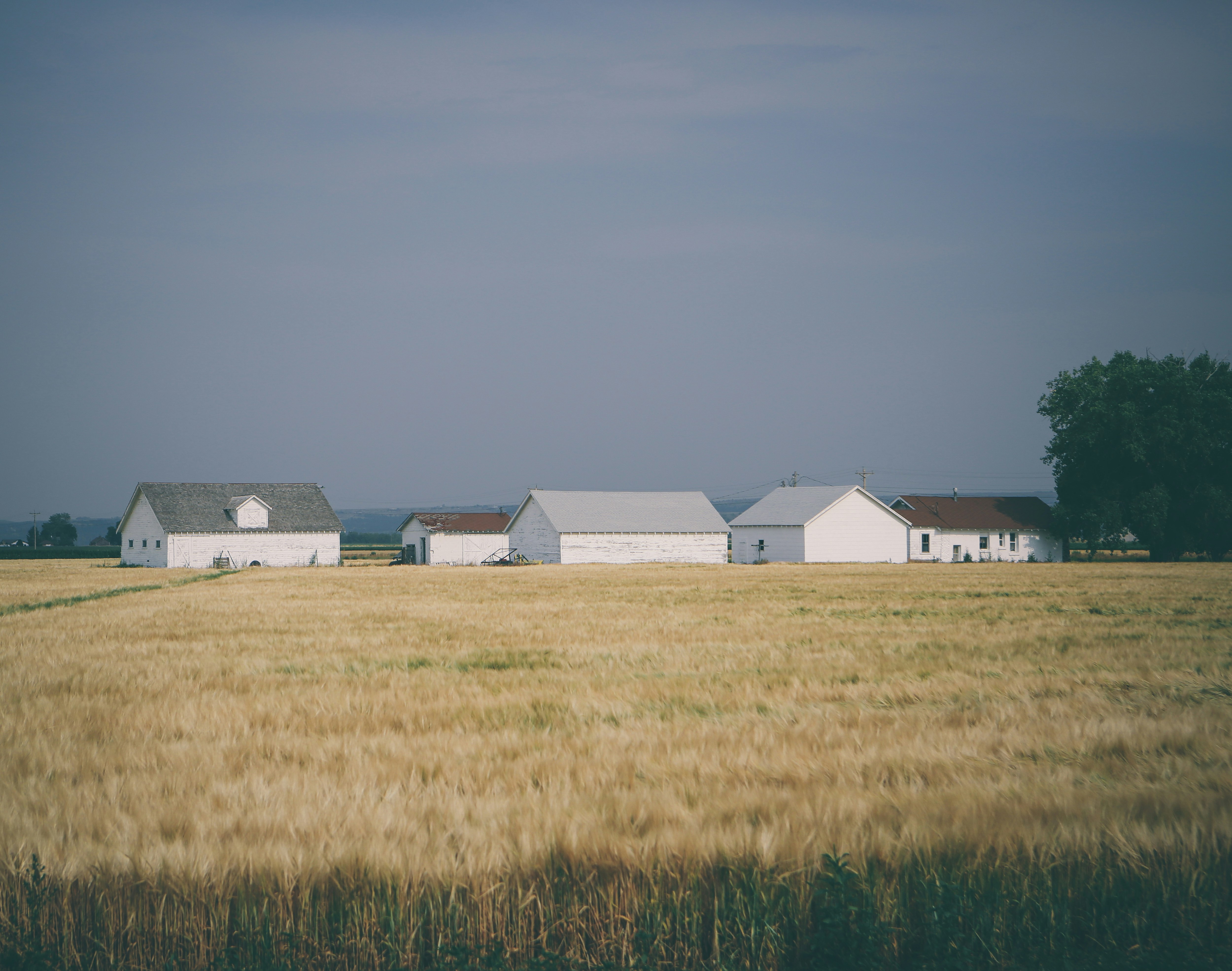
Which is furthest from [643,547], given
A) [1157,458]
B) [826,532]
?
[1157,458]

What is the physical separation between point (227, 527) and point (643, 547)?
35.9 metres

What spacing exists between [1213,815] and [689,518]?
76.6 metres

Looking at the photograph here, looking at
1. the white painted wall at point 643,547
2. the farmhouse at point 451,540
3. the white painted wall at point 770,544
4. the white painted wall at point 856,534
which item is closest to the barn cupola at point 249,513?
the farmhouse at point 451,540

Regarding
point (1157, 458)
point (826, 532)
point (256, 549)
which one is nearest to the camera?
point (1157, 458)

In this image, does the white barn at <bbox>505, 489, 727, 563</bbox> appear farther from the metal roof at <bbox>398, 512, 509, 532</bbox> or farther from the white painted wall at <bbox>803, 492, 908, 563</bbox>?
the white painted wall at <bbox>803, 492, 908, 563</bbox>

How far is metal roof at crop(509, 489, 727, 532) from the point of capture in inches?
3004

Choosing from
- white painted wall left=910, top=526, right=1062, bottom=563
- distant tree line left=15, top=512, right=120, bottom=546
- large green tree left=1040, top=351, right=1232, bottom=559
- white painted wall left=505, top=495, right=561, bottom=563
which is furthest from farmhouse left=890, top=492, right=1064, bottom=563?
distant tree line left=15, top=512, right=120, bottom=546

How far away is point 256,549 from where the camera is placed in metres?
78.2

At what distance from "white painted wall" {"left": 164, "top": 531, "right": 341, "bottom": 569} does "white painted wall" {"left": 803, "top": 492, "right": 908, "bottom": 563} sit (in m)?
41.9

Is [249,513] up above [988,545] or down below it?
above

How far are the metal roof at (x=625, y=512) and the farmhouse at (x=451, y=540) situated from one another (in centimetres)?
430

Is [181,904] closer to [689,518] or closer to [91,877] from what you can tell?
[91,877]

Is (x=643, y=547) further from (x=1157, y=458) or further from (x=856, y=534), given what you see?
(x=1157, y=458)

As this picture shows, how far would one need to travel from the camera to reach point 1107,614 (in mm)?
20578
